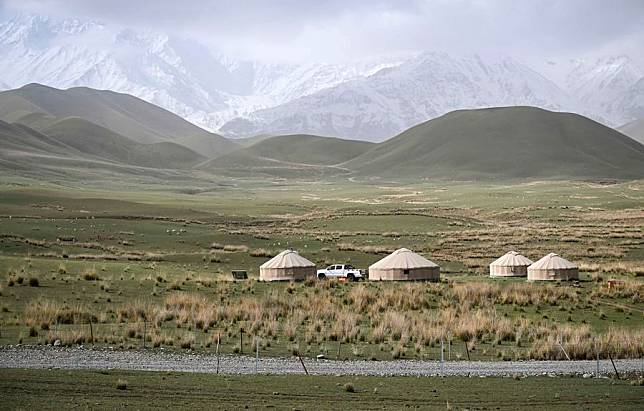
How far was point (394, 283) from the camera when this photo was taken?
1815 inches

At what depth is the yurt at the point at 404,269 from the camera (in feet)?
155

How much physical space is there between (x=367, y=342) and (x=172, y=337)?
19.5ft

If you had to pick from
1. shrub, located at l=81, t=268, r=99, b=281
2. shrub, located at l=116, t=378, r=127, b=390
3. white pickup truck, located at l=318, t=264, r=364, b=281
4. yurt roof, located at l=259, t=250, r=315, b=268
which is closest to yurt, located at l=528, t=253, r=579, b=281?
white pickup truck, located at l=318, t=264, r=364, b=281

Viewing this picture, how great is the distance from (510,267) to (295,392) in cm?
3197

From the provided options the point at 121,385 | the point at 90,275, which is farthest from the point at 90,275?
the point at 121,385

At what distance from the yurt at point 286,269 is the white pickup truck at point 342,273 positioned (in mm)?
1209

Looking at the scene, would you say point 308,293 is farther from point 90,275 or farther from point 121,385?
point 121,385

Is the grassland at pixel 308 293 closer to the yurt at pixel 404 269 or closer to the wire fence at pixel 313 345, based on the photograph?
the wire fence at pixel 313 345

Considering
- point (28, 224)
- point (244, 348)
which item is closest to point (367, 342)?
point (244, 348)

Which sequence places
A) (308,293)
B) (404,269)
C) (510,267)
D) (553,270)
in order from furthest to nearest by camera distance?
1. (510,267)
2. (404,269)
3. (553,270)
4. (308,293)

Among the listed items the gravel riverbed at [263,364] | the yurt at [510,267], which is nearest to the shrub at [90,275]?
the gravel riverbed at [263,364]

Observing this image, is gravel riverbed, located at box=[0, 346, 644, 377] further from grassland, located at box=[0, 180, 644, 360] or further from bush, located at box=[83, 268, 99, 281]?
bush, located at box=[83, 268, 99, 281]

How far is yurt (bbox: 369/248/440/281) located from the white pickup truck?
756 millimetres

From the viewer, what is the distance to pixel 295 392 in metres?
20.1
